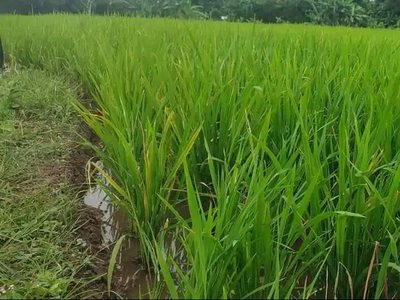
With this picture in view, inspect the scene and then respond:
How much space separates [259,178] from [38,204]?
0.67 metres

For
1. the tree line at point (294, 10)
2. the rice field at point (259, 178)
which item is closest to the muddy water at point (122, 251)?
the rice field at point (259, 178)

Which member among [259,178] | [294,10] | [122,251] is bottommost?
[122,251]

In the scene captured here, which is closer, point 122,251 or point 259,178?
point 259,178

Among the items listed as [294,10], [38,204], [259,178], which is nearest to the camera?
[259,178]

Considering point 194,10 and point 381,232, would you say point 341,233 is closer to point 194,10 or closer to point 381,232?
point 381,232

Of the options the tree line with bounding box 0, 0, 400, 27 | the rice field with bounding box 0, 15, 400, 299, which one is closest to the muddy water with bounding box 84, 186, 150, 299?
the rice field with bounding box 0, 15, 400, 299

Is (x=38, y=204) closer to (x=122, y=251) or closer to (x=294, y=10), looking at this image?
(x=122, y=251)

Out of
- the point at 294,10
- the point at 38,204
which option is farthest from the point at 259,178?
the point at 294,10

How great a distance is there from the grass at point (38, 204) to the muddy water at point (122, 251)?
7 cm

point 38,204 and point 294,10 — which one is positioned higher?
point 294,10

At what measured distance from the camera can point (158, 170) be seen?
1040 mm

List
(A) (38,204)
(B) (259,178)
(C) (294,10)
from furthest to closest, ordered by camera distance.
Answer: (C) (294,10)
(A) (38,204)
(B) (259,178)

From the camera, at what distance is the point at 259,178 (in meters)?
0.76

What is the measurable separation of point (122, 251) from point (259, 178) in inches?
17.9
